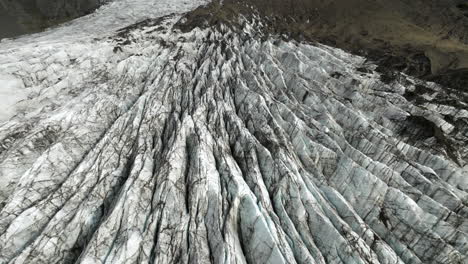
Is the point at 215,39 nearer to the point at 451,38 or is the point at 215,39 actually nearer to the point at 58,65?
the point at 58,65

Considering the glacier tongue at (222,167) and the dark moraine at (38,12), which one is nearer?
the glacier tongue at (222,167)

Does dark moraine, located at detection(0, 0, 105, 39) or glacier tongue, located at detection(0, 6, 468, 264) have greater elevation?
dark moraine, located at detection(0, 0, 105, 39)

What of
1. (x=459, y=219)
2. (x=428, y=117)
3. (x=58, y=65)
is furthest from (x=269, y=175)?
(x=58, y=65)

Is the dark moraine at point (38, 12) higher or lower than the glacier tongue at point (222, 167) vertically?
higher

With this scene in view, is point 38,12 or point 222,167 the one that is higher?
point 38,12
